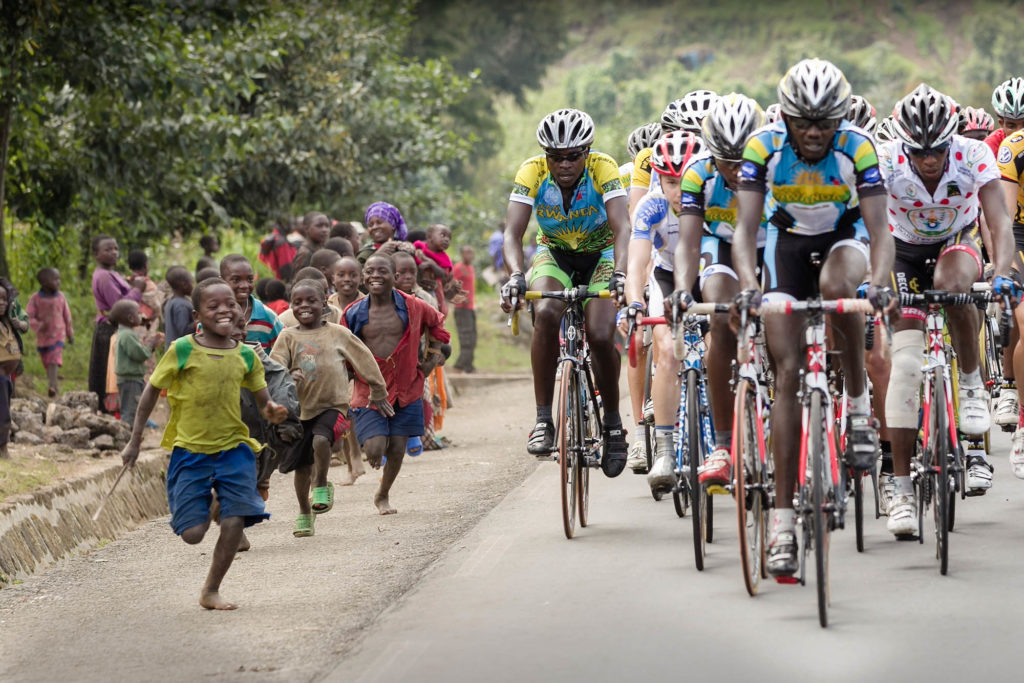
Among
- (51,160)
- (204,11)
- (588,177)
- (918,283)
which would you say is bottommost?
(918,283)

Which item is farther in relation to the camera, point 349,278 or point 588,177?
point 349,278

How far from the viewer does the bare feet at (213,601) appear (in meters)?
8.41

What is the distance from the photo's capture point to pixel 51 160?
1831 cm

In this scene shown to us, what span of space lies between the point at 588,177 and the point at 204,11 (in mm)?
7863

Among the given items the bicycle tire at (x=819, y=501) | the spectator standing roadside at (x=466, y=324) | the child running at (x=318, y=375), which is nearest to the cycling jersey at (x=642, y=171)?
the child running at (x=318, y=375)

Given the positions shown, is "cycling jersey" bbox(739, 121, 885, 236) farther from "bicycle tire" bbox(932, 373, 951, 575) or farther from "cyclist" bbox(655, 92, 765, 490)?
"bicycle tire" bbox(932, 373, 951, 575)

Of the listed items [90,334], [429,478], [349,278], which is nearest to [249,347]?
[349,278]

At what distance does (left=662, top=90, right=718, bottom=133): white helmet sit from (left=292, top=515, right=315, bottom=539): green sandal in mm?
3422

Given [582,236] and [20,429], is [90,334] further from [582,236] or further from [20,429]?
[582,236]

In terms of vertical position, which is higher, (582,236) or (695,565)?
(582,236)

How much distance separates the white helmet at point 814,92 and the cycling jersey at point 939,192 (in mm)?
1429

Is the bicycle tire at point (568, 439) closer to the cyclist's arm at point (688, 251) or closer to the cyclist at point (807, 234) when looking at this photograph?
the cyclist's arm at point (688, 251)

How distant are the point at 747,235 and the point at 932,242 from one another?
84.5 inches

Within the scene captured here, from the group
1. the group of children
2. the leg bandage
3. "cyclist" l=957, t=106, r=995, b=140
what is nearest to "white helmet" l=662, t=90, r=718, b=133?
the leg bandage
